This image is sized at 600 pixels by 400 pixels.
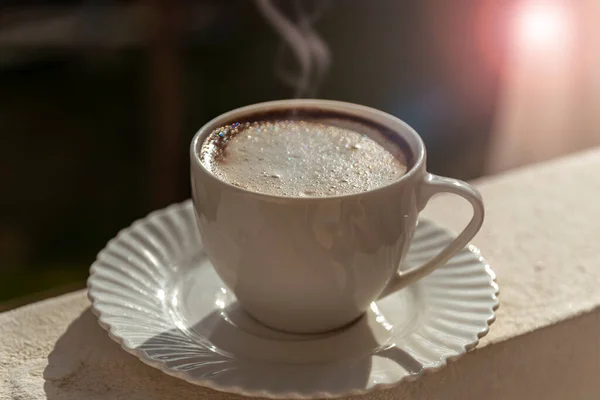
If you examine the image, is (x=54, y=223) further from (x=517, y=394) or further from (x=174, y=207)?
(x=517, y=394)

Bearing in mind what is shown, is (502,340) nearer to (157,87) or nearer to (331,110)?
(331,110)

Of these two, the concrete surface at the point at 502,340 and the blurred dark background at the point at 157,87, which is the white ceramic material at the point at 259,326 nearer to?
the concrete surface at the point at 502,340

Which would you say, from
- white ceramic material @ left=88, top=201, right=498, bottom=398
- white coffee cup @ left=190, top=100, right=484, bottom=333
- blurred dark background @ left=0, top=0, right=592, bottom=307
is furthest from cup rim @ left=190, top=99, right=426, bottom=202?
blurred dark background @ left=0, top=0, right=592, bottom=307

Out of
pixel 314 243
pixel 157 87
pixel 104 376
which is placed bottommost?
pixel 157 87

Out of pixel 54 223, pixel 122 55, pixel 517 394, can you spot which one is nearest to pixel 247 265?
pixel 517 394

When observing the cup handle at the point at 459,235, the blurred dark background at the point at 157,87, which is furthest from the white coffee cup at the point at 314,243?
the blurred dark background at the point at 157,87

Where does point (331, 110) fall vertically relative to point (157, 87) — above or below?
above

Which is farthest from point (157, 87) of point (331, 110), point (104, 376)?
point (104, 376)
